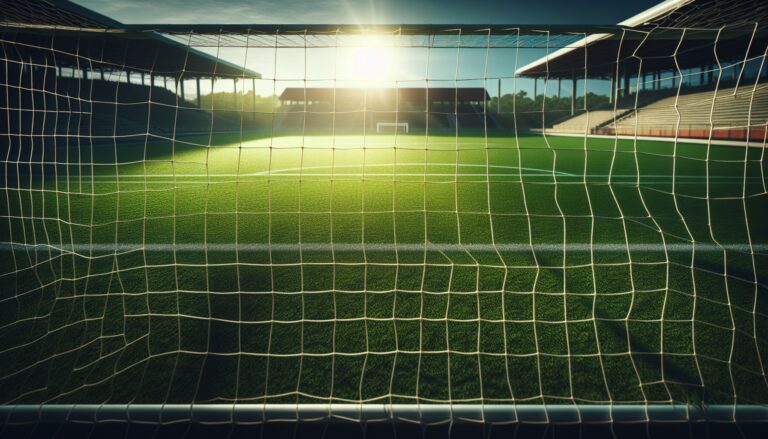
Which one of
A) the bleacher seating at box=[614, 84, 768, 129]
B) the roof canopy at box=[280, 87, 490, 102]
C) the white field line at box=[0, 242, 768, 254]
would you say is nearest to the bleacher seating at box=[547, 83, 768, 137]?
the bleacher seating at box=[614, 84, 768, 129]

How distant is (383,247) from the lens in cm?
A: 342

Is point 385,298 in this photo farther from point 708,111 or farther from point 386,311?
point 708,111

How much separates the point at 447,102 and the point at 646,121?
19.8m

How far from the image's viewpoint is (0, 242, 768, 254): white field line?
10.9 feet

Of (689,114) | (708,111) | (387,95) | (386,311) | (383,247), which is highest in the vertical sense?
(387,95)

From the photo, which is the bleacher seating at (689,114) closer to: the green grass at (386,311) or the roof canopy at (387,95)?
the green grass at (386,311)

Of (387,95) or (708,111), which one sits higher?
(387,95)

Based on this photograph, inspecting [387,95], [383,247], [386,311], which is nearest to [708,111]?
[383,247]

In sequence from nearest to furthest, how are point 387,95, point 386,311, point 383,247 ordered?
point 386,311 → point 383,247 → point 387,95

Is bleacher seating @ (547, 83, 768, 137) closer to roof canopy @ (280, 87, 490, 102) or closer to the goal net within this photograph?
the goal net

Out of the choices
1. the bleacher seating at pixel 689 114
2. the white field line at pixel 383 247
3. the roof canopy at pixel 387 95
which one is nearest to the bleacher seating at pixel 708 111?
the bleacher seating at pixel 689 114

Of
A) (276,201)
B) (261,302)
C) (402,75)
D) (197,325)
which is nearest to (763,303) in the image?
(402,75)

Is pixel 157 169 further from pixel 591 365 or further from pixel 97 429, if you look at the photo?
pixel 591 365

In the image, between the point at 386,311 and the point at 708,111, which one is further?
the point at 708,111
